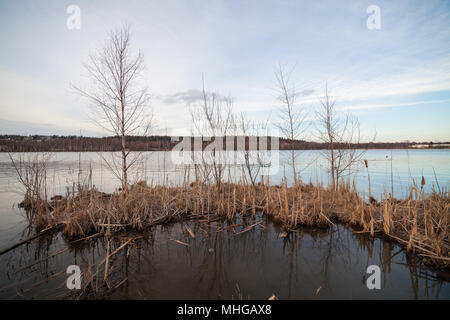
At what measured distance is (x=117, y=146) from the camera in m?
7.05

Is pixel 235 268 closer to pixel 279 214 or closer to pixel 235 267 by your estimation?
pixel 235 267

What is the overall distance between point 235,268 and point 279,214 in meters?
2.67

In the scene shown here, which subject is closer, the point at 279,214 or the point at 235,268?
the point at 235,268

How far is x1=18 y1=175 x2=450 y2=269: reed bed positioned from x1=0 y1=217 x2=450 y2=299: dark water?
0.39 m

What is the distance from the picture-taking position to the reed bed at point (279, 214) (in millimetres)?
3852

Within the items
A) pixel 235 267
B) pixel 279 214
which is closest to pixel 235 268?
pixel 235 267

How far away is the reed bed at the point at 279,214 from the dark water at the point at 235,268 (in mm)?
394

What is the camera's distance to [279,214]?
575 cm

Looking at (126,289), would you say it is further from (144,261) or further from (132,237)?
(132,237)

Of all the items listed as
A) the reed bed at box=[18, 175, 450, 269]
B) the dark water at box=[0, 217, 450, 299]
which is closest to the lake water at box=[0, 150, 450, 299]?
the dark water at box=[0, 217, 450, 299]

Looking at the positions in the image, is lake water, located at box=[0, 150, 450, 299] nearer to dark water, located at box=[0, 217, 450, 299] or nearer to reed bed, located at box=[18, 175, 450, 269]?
dark water, located at box=[0, 217, 450, 299]

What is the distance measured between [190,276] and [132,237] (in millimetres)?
2141
